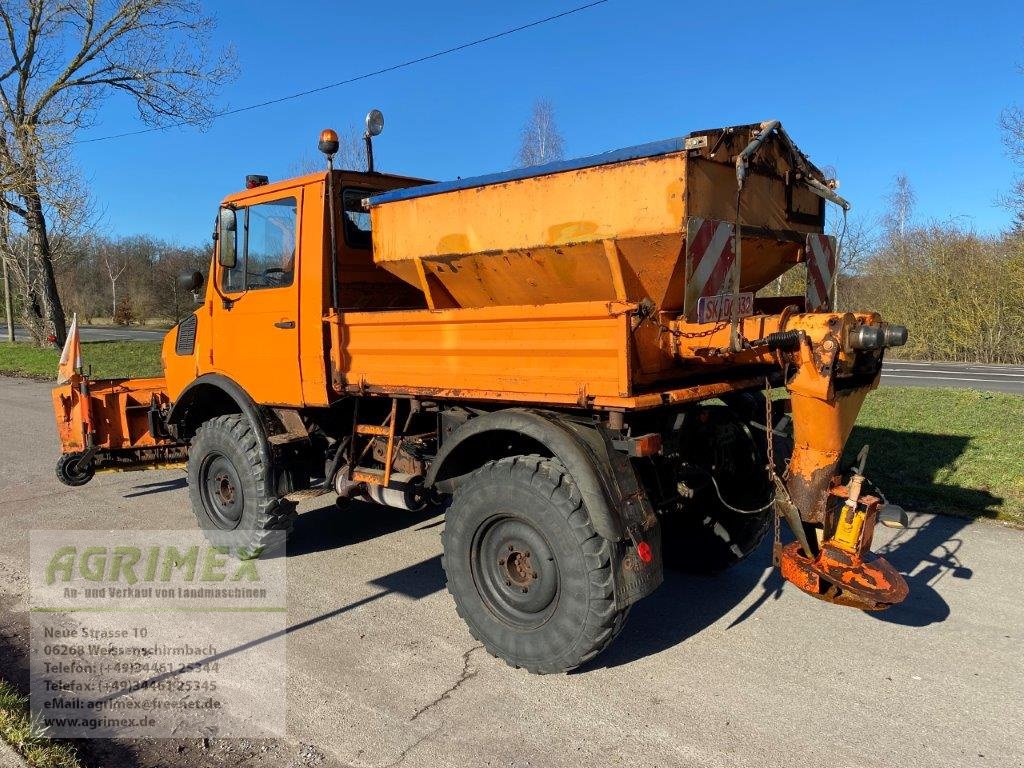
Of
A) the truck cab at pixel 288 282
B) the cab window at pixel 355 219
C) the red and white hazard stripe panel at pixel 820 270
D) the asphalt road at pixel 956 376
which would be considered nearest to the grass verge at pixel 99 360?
the truck cab at pixel 288 282

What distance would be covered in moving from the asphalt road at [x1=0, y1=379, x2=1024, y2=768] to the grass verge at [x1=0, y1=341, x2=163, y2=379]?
1277cm

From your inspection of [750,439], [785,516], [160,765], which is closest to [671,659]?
[785,516]

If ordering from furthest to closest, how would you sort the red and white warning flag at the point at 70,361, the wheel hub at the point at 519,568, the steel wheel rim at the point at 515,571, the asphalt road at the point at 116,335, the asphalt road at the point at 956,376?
the asphalt road at the point at 116,335 → the asphalt road at the point at 956,376 → the red and white warning flag at the point at 70,361 → the wheel hub at the point at 519,568 → the steel wheel rim at the point at 515,571

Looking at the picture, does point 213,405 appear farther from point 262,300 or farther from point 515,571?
point 515,571

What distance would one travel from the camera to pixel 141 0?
1998 centimetres

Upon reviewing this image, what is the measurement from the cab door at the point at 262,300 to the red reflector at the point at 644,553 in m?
A: 2.66

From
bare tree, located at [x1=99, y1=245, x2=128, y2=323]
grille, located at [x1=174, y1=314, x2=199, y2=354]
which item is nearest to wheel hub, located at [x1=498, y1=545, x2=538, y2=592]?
grille, located at [x1=174, y1=314, x2=199, y2=354]

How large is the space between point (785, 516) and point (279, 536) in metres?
3.61

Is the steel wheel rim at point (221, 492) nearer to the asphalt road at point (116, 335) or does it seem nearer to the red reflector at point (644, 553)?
the red reflector at point (644, 553)

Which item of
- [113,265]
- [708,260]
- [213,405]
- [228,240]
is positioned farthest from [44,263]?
[113,265]

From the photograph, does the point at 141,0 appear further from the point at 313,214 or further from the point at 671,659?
the point at 671,659

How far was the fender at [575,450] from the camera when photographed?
3.29 meters

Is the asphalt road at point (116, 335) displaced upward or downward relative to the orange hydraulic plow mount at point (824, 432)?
upward

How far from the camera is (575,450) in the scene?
3375 millimetres
